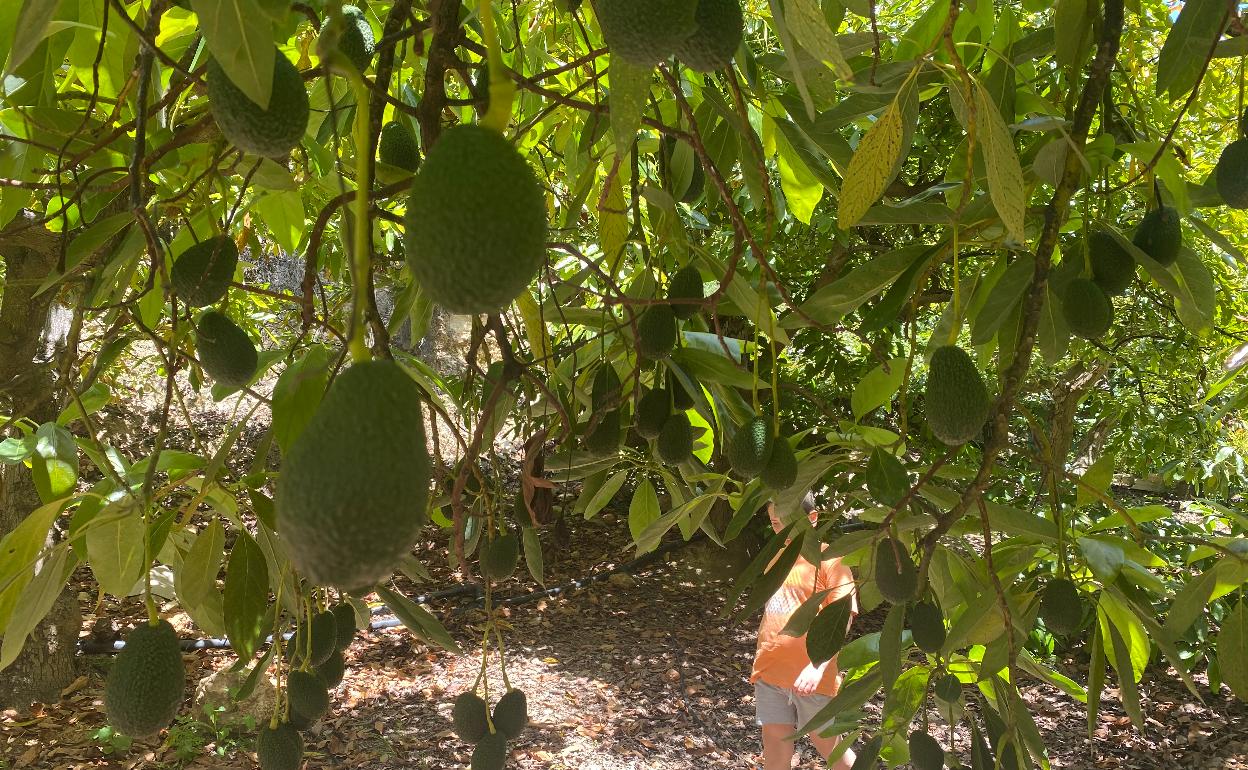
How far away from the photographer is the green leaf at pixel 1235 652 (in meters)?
1.25

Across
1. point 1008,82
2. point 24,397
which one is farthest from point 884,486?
point 24,397

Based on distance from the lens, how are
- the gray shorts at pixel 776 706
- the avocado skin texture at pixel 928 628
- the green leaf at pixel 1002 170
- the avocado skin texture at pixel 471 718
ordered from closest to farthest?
the green leaf at pixel 1002 170
the avocado skin texture at pixel 928 628
the avocado skin texture at pixel 471 718
the gray shorts at pixel 776 706

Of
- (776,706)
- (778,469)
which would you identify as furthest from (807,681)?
(778,469)

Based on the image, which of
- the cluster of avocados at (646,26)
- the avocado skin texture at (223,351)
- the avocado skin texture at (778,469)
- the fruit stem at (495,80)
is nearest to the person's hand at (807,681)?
the avocado skin texture at (778,469)

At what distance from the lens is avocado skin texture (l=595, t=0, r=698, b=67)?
55 cm

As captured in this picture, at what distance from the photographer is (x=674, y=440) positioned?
1.28 meters

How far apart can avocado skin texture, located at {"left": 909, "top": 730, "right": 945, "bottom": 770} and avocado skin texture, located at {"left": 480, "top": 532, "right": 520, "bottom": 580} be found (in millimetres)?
695

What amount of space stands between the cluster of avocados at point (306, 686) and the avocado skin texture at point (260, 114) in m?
0.69

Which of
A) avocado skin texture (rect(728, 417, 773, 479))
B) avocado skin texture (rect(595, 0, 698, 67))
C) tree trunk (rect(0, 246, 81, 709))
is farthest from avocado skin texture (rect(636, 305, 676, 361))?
tree trunk (rect(0, 246, 81, 709))

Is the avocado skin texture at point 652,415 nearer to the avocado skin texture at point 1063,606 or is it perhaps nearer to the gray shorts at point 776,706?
the avocado skin texture at point 1063,606

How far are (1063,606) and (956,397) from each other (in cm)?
51

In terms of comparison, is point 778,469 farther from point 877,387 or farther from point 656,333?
point 877,387

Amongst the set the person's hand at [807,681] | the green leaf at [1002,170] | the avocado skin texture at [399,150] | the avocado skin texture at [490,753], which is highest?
the avocado skin texture at [399,150]

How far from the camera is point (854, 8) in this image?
0.87m
